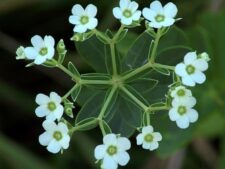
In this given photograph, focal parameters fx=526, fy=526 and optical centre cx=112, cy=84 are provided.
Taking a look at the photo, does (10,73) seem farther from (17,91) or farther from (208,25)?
(208,25)

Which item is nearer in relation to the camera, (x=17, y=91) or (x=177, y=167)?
(x=177, y=167)

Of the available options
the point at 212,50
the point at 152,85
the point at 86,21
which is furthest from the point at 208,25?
the point at 86,21

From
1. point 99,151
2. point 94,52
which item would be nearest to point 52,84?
point 94,52

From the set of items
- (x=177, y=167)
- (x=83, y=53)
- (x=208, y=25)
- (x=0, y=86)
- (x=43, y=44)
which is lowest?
(x=43, y=44)

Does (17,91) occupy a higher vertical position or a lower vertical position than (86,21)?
higher

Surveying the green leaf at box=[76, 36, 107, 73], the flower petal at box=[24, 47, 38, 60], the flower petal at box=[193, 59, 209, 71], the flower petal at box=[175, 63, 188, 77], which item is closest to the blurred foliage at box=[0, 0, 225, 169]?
the green leaf at box=[76, 36, 107, 73]

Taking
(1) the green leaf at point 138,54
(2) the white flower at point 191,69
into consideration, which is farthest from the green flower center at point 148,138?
(1) the green leaf at point 138,54
